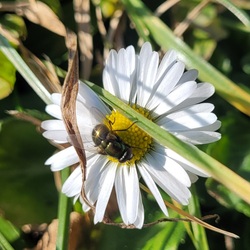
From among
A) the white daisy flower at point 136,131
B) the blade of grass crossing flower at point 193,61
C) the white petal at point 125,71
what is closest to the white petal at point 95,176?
the white daisy flower at point 136,131

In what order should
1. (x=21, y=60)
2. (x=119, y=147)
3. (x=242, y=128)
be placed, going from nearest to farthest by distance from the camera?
1. (x=119, y=147)
2. (x=21, y=60)
3. (x=242, y=128)

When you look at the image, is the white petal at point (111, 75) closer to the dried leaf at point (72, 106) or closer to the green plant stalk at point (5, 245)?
the dried leaf at point (72, 106)

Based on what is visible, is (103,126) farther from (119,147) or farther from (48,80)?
(48,80)

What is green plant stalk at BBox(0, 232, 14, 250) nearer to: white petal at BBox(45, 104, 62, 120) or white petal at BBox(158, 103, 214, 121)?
white petal at BBox(45, 104, 62, 120)

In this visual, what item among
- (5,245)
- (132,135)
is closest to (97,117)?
(132,135)

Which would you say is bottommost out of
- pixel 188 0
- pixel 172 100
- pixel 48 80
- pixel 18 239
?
pixel 18 239

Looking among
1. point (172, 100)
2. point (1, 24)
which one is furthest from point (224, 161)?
point (1, 24)

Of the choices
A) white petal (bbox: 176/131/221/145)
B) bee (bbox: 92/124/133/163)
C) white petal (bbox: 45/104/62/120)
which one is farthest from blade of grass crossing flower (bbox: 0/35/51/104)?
white petal (bbox: 176/131/221/145)

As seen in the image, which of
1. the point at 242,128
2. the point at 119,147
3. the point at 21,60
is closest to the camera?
the point at 119,147

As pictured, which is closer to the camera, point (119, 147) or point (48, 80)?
point (119, 147)
